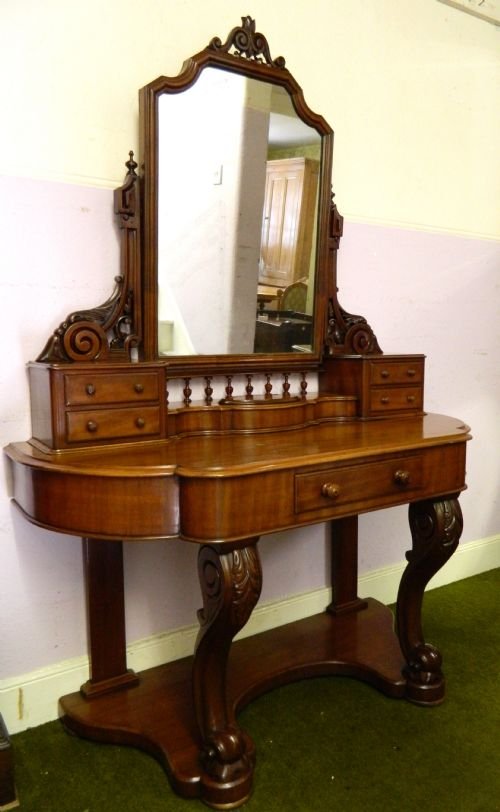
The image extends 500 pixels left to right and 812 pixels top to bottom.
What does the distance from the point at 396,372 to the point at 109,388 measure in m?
1.09

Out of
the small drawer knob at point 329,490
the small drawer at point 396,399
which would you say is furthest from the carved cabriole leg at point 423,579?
the small drawer knob at point 329,490

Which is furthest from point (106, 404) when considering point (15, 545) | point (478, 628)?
point (478, 628)

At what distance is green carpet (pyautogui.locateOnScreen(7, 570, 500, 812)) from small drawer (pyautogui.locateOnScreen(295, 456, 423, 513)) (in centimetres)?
75

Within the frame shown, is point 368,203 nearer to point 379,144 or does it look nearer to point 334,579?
point 379,144

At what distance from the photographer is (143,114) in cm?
193

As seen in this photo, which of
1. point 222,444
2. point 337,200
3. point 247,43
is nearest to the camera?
point 222,444

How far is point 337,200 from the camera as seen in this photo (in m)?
2.51

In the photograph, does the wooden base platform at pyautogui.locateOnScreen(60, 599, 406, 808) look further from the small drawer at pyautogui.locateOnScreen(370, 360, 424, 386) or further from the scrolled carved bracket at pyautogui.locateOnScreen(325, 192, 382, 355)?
the scrolled carved bracket at pyautogui.locateOnScreen(325, 192, 382, 355)

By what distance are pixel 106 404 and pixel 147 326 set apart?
1.09ft

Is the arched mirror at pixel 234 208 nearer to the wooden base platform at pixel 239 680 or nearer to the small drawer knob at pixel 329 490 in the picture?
the small drawer knob at pixel 329 490

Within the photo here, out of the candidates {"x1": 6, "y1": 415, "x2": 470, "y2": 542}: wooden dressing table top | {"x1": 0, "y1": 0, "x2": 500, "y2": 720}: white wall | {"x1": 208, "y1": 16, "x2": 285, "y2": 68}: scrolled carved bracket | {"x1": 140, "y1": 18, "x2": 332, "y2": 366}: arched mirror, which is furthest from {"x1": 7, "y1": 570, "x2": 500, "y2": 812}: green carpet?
{"x1": 208, "y1": 16, "x2": 285, "y2": 68}: scrolled carved bracket

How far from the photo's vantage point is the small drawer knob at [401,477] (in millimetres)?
1902

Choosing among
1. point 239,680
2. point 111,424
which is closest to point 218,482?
point 111,424

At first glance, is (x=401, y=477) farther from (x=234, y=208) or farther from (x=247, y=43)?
(x=247, y=43)
